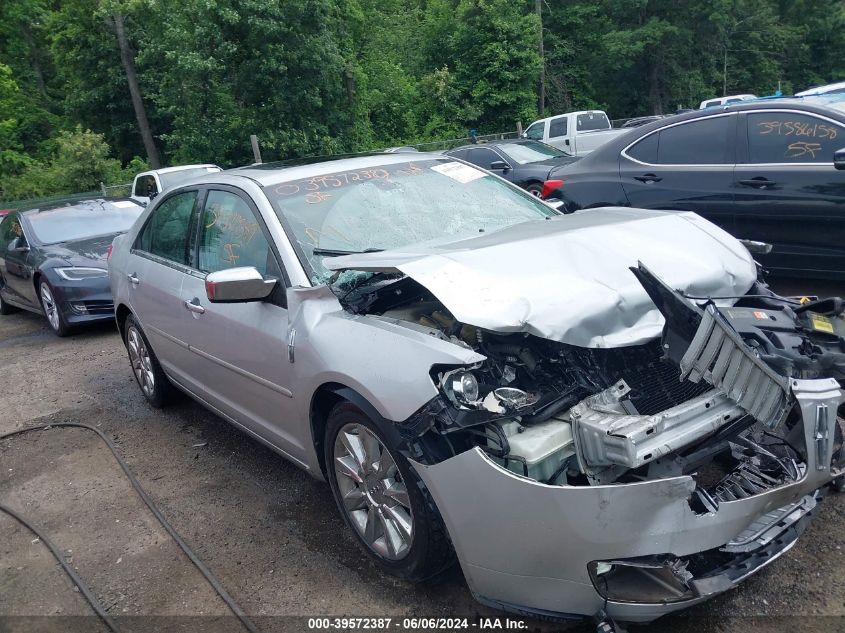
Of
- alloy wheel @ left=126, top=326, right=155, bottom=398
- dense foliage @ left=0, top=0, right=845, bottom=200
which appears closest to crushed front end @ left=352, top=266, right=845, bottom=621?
alloy wheel @ left=126, top=326, right=155, bottom=398

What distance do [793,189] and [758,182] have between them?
0.91 feet

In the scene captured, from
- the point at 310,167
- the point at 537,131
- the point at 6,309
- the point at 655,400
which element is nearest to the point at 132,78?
the point at 537,131

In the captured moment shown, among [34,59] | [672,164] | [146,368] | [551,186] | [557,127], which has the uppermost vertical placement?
[34,59]

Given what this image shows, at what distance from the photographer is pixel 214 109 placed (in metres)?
22.6

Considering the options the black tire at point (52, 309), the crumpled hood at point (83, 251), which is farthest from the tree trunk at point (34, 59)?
the black tire at point (52, 309)

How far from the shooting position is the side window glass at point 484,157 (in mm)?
13500

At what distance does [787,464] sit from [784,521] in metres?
0.21

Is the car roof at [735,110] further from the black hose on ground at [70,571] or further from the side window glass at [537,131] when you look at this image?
the side window glass at [537,131]

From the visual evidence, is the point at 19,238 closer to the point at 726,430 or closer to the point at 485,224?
the point at 485,224

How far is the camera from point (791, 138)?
18.2 ft

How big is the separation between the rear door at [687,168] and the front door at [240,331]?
391 cm

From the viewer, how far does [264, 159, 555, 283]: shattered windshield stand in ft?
11.7

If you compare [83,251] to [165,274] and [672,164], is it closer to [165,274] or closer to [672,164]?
[165,274]

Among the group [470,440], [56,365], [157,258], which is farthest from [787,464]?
[56,365]
